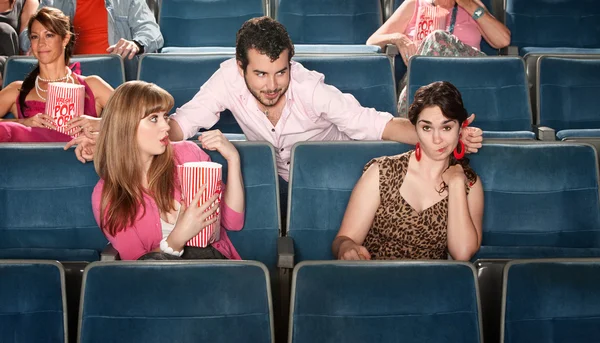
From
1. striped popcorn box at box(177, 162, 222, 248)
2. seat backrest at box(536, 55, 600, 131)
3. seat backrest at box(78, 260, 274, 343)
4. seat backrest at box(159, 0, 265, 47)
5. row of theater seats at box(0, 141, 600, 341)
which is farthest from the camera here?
seat backrest at box(159, 0, 265, 47)

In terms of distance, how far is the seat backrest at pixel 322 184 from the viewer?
2.31 metres

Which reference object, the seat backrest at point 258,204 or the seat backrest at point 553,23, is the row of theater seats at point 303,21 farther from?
the seat backrest at point 258,204

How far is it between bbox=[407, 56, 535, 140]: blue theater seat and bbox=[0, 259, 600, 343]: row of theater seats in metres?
1.39

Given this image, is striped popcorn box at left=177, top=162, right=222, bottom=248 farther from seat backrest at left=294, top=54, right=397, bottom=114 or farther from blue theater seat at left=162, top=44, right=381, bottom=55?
blue theater seat at left=162, top=44, right=381, bottom=55

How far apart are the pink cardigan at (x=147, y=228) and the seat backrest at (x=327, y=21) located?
178cm

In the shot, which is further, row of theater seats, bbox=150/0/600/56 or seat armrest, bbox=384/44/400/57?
row of theater seats, bbox=150/0/600/56

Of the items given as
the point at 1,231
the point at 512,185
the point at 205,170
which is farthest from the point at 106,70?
the point at 512,185

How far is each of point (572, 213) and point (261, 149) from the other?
896 mm

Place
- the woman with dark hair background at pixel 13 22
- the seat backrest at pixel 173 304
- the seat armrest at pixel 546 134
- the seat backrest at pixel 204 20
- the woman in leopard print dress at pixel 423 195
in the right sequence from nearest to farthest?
the seat backrest at pixel 173 304 < the woman in leopard print dress at pixel 423 195 < the seat armrest at pixel 546 134 < the woman with dark hair background at pixel 13 22 < the seat backrest at pixel 204 20

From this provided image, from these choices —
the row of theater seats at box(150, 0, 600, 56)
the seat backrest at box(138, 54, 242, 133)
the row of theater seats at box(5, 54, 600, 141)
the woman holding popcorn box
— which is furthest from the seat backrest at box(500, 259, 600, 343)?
the row of theater seats at box(150, 0, 600, 56)

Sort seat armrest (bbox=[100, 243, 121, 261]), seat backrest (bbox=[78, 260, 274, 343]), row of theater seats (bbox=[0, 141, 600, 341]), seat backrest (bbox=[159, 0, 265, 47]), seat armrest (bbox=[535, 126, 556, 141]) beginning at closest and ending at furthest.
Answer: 1. seat backrest (bbox=[78, 260, 274, 343])
2. seat armrest (bbox=[100, 243, 121, 261])
3. row of theater seats (bbox=[0, 141, 600, 341])
4. seat armrest (bbox=[535, 126, 556, 141])
5. seat backrest (bbox=[159, 0, 265, 47])

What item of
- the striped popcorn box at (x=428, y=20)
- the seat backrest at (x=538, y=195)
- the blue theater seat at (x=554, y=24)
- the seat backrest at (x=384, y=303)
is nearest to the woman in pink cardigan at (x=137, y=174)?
the seat backrest at (x=384, y=303)

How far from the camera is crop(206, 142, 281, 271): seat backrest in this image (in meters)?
2.31

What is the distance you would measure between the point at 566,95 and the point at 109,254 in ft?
6.28
